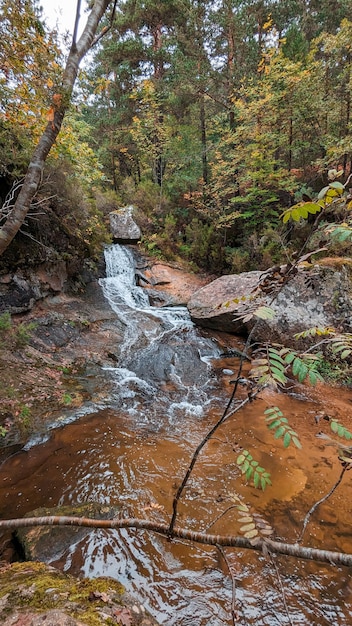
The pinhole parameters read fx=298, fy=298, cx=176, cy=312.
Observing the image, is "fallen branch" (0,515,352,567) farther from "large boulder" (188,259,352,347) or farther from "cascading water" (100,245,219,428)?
"large boulder" (188,259,352,347)

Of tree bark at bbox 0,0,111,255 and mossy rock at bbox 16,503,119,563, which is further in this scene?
tree bark at bbox 0,0,111,255

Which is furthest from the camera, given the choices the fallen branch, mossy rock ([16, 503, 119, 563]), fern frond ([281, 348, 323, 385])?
mossy rock ([16, 503, 119, 563])

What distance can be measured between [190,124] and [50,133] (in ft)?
45.0

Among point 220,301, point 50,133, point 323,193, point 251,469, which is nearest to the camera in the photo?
point 323,193

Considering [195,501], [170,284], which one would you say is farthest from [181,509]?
[170,284]

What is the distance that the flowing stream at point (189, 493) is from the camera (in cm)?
240

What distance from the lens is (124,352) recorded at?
7406mm

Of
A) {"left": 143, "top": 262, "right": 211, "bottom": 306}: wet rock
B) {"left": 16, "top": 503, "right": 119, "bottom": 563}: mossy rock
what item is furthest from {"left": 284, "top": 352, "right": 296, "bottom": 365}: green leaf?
{"left": 143, "top": 262, "right": 211, "bottom": 306}: wet rock

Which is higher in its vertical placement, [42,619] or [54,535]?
[42,619]

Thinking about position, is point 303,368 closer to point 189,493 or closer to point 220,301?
point 189,493

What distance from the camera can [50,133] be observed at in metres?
3.69

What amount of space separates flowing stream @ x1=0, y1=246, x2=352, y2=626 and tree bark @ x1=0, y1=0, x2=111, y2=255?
9.30 feet

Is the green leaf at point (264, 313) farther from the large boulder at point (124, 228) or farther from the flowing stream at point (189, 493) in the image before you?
the large boulder at point (124, 228)

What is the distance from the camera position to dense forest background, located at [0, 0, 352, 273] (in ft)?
17.8
